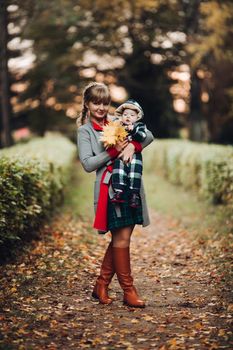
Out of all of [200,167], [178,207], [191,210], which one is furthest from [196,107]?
[191,210]

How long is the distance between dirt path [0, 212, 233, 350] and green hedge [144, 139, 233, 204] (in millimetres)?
2056

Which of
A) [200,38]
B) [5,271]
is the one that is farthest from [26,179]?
Answer: [200,38]

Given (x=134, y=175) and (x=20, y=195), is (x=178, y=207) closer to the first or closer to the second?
(x=20, y=195)

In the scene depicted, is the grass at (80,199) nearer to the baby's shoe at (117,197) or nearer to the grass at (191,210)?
the grass at (191,210)

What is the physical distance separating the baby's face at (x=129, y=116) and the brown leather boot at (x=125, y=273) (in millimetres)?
1250

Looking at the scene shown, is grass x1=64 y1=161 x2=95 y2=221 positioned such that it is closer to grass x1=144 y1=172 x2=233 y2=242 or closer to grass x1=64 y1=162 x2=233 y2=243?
grass x1=64 y1=162 x2=233 y2=243

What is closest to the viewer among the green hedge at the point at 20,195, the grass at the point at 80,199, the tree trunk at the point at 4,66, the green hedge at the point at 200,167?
the green hedge at the point at 20,195

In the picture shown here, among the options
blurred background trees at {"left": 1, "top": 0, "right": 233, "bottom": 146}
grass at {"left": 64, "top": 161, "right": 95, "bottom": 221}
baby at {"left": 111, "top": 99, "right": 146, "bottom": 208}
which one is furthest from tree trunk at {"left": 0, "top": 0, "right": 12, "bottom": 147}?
baby at {"left": 111, "top": 99, "right": 146, "bottom": 208}

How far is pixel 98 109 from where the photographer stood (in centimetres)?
506

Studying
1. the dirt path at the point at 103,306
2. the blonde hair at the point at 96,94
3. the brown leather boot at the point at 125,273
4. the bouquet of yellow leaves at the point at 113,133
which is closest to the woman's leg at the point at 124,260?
the brown leather boot at the point at 125,273

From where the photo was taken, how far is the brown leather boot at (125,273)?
5.00 meters

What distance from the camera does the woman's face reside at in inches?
199

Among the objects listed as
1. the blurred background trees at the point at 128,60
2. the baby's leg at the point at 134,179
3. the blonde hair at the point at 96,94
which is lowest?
the baby's leg at the point at 134,179

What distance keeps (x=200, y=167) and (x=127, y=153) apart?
786 cm
